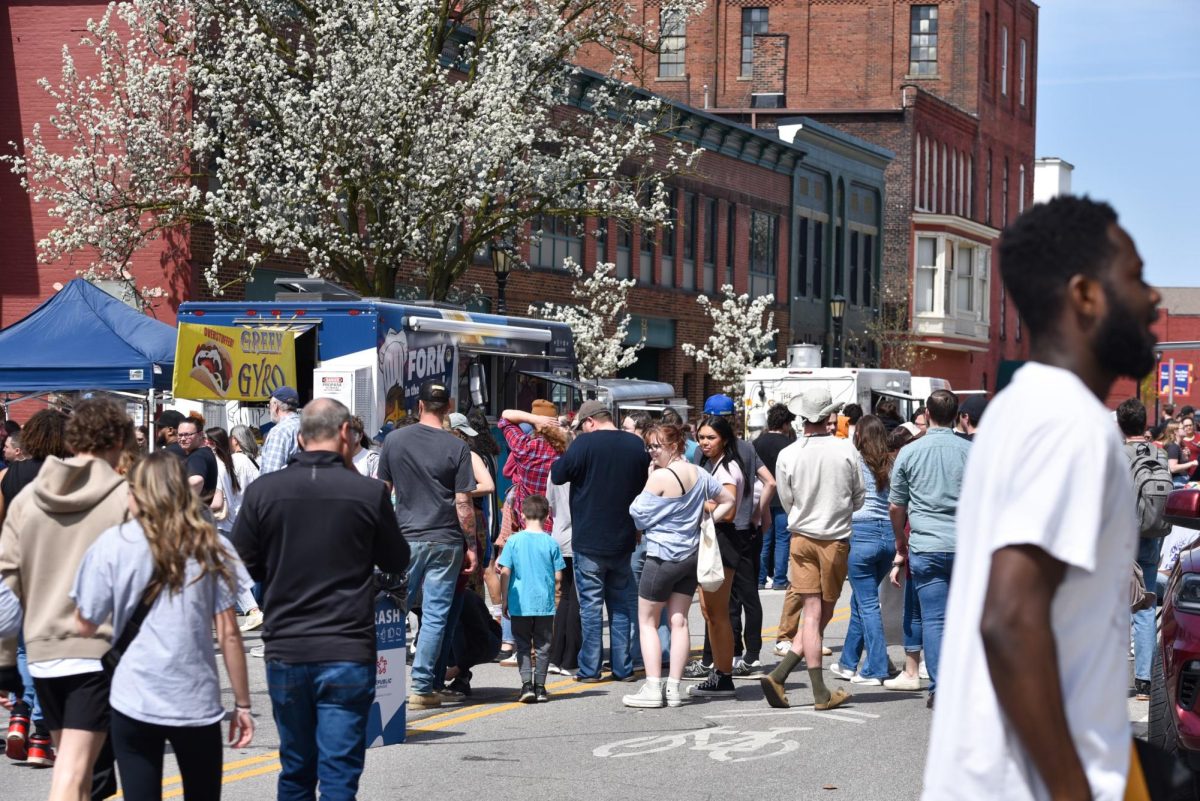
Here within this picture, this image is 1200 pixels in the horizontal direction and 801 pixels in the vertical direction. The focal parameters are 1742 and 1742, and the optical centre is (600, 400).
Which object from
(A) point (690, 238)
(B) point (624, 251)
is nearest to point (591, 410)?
(B) point (624, 251)

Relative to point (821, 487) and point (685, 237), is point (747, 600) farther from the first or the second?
point (685, 237)

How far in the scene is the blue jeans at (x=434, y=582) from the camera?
10734mm

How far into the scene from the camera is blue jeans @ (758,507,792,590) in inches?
760

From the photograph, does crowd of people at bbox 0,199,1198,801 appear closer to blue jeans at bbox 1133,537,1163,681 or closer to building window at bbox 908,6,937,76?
blue jeans at bbox 1133,537,1163,681

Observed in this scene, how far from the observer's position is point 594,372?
1378 inches

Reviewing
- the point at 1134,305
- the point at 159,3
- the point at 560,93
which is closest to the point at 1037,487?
the point at 1134,305

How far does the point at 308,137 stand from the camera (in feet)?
78.9

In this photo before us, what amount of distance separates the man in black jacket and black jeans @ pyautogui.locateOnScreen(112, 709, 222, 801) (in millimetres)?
569

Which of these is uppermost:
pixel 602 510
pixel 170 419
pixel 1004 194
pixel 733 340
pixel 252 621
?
pixel 1004 194

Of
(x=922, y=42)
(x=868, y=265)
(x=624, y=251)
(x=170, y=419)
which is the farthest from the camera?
(x=922, y=42)

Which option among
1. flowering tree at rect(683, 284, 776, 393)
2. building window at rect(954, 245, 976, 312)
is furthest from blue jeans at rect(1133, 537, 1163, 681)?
building window at rect(954, 245, 976, 312)

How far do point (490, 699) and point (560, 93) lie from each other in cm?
1962

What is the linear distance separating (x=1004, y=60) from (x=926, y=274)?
1230cm

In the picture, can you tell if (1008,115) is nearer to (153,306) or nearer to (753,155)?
(753,155)
